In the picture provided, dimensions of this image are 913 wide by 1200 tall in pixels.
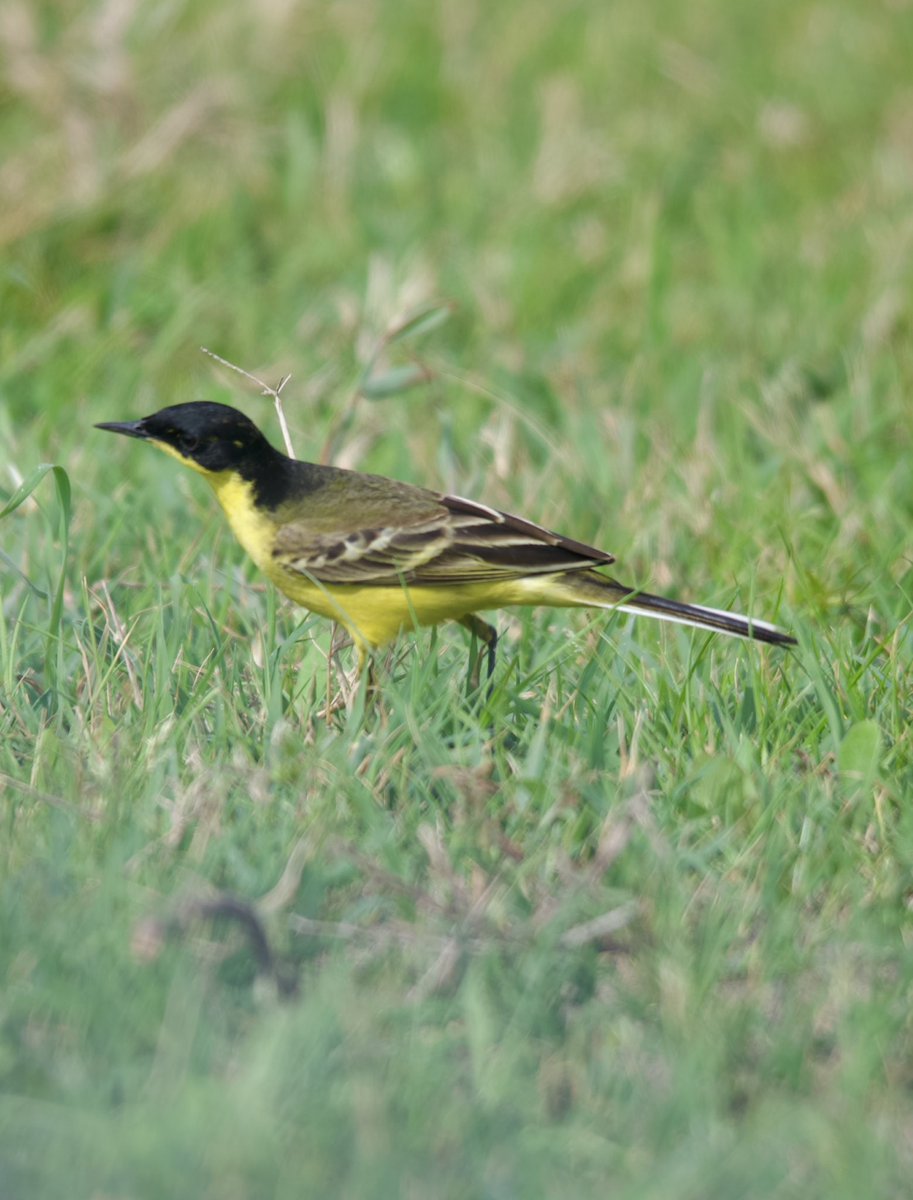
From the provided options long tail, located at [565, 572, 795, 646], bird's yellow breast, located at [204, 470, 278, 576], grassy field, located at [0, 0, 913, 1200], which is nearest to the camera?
grassy field, located at [0, 0, 913, 1200]

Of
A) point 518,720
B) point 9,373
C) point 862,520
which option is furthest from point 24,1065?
point 9,373

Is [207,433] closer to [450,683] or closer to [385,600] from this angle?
[385,600]

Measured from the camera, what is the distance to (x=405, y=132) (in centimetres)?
1010

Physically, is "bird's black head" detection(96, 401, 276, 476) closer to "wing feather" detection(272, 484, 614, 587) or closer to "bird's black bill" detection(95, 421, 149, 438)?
"bird's black bill" detection(95, 421, 149, 438)

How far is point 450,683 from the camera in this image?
441 centimetres

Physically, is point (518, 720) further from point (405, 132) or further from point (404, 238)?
point (405, 132)

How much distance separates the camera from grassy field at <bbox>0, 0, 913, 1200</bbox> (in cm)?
281

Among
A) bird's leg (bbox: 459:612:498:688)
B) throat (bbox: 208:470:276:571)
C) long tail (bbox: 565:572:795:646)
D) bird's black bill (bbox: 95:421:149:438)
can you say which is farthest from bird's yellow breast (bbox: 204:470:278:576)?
long tail (bbox: 565:572:795:646)

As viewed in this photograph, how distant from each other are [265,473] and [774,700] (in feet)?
5.15

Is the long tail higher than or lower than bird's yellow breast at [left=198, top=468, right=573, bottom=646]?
higher

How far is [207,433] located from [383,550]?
606mm

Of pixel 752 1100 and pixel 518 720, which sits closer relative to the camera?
pixel 752 1100

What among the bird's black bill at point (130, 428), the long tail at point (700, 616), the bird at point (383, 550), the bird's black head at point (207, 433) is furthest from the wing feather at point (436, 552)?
the bird's black bill at point (130, 428)

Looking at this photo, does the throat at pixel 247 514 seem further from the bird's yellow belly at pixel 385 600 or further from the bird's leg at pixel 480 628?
the bird's leg at pixel 480 628
